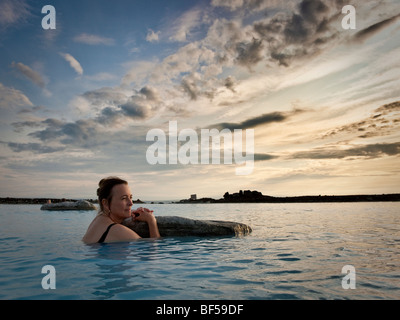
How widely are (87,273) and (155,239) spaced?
387 centimetres

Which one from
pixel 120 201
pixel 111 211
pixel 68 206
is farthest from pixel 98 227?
pixel 68 206

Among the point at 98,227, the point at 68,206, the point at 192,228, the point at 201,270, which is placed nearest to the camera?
the point at 201,270

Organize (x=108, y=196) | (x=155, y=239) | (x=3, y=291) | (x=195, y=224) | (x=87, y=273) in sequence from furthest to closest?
1. (x=195, y=224)
2. (x=155, y=239)
3. (x=108, y=196)
4. (x=87, y=273)
5. (x=3, y=291)

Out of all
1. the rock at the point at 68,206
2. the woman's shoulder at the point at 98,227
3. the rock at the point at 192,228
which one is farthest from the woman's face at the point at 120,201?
the rock at the point at 68,206

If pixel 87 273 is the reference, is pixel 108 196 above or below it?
above

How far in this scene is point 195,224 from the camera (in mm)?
9766

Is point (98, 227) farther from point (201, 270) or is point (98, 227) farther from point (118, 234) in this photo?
point (201, 270)

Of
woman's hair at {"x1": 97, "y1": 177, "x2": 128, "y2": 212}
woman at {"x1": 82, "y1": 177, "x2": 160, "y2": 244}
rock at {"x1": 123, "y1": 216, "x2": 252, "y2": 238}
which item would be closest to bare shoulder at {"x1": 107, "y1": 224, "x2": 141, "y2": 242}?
woman at {"x1": 82, "y1": 177, "x2": 160, "y2": 244}

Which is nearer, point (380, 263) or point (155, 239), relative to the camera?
point (380, 263)

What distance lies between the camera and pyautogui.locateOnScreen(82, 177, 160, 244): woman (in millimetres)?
6801

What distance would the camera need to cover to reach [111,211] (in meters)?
6.85

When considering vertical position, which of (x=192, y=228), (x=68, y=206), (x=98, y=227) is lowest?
(x=68, y=206)
